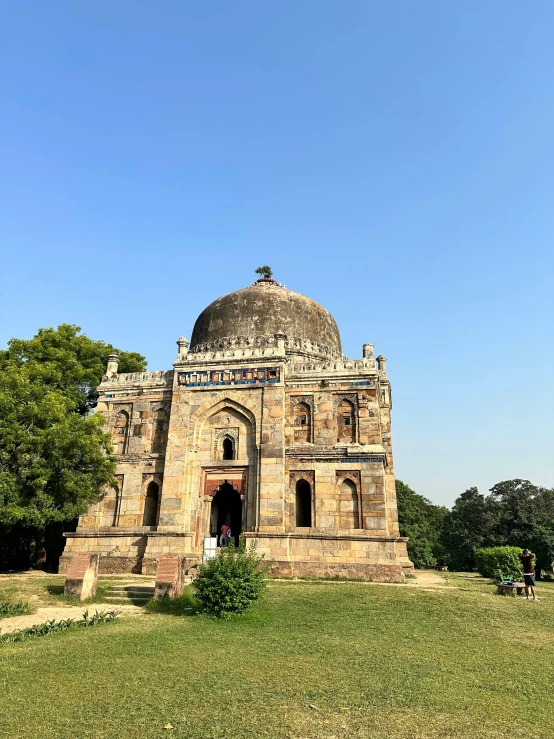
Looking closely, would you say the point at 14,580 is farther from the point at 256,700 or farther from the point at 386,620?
the point at 256,700

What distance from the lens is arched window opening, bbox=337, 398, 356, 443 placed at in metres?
18.8

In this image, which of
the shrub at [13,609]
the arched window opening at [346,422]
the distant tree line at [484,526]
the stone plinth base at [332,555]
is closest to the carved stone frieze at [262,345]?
the arched window opening at [346,422]

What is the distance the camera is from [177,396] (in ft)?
64.6

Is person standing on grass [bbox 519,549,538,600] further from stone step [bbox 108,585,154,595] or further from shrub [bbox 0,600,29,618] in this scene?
shrub [bbox 0,600,29,618]

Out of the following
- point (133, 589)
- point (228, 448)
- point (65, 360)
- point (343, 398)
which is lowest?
point (133, 589)

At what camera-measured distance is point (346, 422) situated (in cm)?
1897

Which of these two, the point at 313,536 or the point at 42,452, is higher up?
the point at 42,452

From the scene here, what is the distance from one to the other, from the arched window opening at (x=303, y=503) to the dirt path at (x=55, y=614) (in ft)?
26.9

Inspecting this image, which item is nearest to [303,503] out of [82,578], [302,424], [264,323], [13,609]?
[302,424]

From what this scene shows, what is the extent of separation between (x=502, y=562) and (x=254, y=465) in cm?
954

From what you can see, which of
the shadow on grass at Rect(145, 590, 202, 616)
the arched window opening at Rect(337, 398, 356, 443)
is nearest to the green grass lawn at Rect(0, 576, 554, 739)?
the shadow on grass at Rect(145, 590, 202, 616)

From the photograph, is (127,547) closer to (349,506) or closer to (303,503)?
(303,503)

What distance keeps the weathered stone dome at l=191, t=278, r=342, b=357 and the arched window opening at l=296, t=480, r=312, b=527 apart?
6.26 metres

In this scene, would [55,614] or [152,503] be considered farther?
[152,503]
